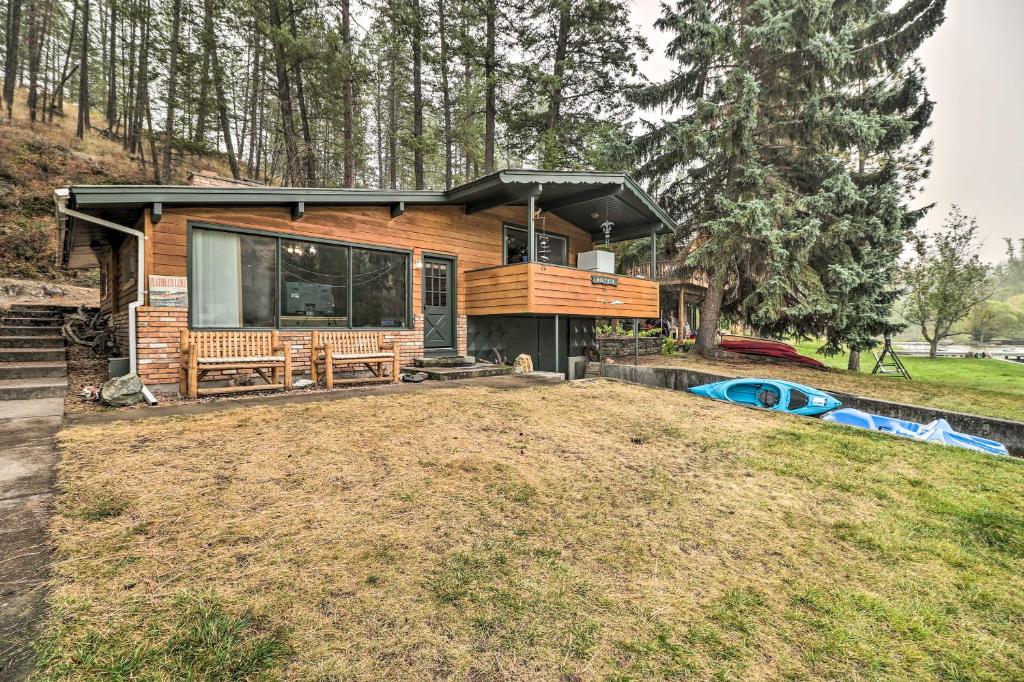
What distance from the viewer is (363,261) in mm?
8320

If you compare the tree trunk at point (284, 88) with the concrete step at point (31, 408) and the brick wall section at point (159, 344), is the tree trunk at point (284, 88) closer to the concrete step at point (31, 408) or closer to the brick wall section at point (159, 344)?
the brick wall section at point (159, 344)

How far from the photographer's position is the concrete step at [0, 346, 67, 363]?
657 centimetres

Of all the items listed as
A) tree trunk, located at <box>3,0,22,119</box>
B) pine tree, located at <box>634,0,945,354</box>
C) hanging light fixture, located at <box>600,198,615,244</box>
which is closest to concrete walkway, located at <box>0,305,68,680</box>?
hanging light fixture, located at <box>600,198,615,244</box>

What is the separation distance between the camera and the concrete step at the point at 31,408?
4445mm

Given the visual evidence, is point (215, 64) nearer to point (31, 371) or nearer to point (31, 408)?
point (31, 371)

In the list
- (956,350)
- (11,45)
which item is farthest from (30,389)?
(956,350)

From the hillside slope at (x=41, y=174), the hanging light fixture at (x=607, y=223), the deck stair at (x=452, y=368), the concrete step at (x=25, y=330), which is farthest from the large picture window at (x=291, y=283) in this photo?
the hillside slope at (x=41, y=174)

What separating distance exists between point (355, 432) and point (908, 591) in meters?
4.00

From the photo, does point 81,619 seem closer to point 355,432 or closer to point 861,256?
point 355,432

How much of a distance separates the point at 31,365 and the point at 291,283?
3.65 m

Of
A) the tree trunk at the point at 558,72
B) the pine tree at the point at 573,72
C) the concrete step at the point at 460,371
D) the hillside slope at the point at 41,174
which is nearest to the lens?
the concrete step at the point at 460,371

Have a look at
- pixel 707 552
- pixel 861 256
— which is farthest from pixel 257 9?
pixel 861 256

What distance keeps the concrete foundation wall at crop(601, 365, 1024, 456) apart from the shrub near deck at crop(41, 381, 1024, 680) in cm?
243

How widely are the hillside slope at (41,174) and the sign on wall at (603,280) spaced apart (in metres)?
17.9
